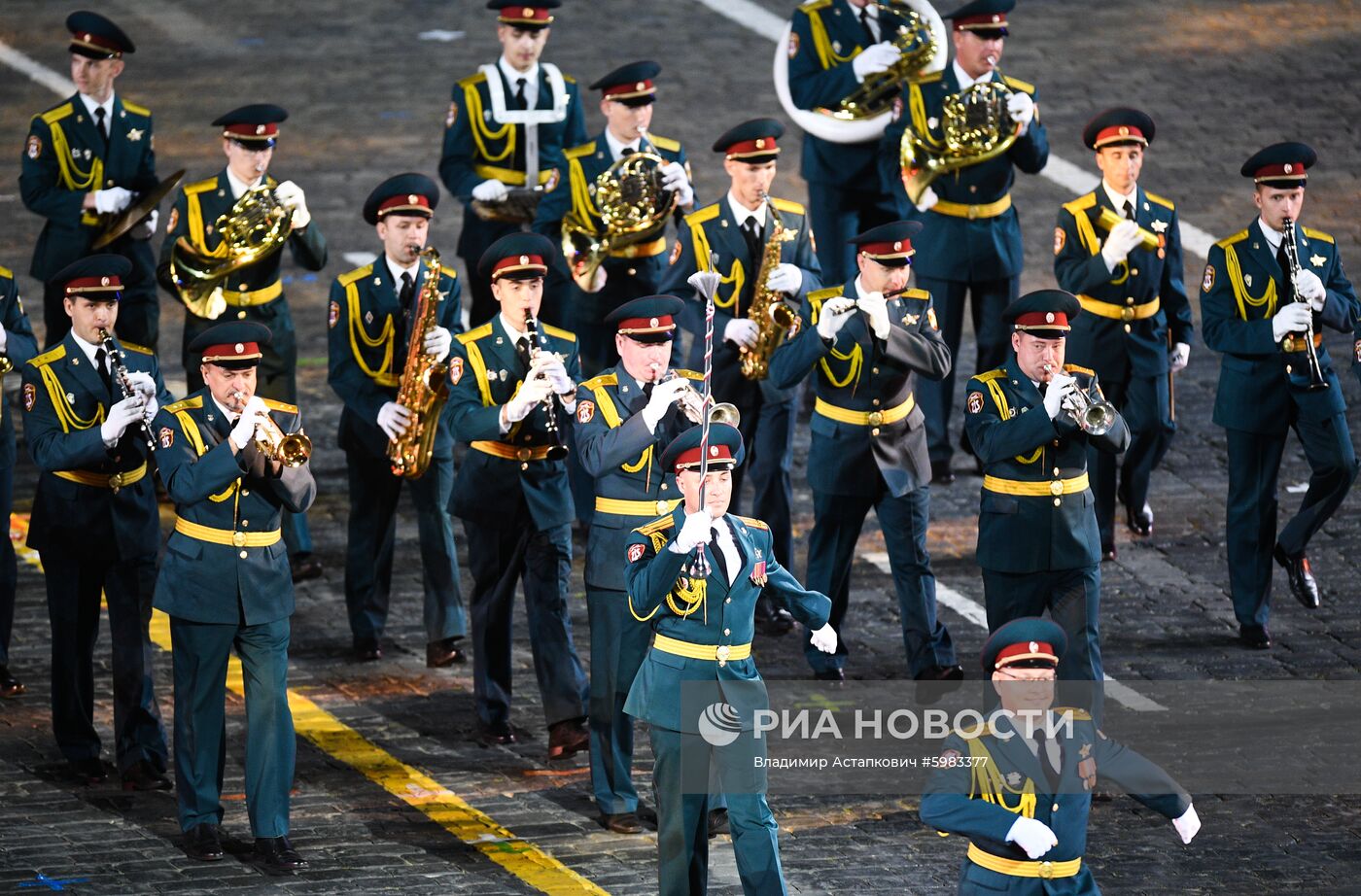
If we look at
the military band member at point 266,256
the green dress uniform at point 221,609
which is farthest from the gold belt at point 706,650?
the military band member at point 266,256

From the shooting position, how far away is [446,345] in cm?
1490

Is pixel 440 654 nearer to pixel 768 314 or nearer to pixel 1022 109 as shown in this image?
pixel 768 314

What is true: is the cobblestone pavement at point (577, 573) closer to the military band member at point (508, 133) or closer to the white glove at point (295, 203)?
the military band member at point (508, 133)

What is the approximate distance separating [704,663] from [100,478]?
3563mm

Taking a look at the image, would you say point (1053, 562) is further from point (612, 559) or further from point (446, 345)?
point (446, 345)

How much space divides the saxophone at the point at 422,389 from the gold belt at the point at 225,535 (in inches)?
90.5

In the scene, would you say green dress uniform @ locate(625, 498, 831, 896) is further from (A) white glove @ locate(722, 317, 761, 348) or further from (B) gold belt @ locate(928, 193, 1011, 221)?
(B) gold belt @ locate(928, 193, 1011, 221)

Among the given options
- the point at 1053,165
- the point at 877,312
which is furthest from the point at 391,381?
Result: the point at 1053,165

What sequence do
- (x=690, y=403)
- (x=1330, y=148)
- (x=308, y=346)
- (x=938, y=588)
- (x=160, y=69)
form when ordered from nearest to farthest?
1. (x=690, y=403)
2. (x=938, y=588)
3. (x=308, y=346)
4. (x=1330, y=148)
5. (x=160, y=69)

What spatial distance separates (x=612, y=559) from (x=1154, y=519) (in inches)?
211

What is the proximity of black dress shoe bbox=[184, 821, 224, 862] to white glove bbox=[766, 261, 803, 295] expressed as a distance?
4524mm

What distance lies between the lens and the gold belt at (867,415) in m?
14.9

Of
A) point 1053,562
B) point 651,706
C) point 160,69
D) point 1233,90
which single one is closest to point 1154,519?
point 1053,562

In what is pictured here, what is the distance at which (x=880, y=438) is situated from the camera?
14.9m
